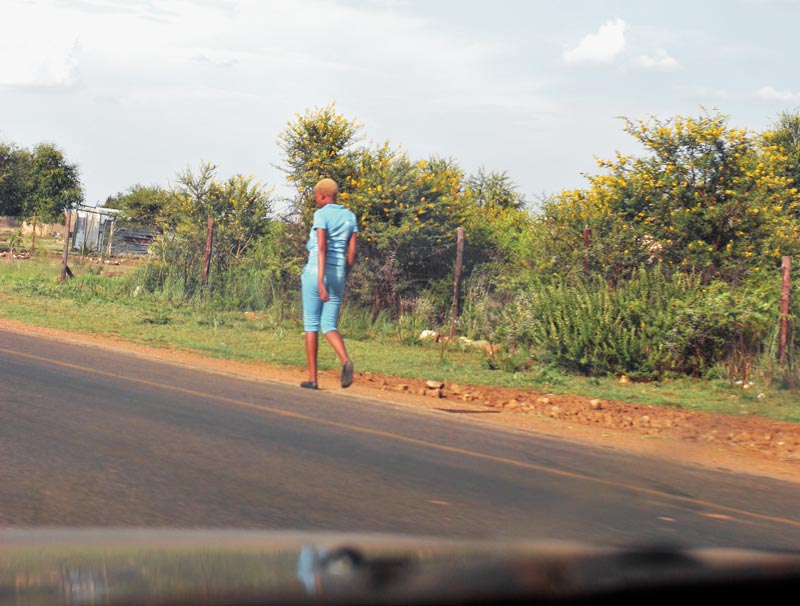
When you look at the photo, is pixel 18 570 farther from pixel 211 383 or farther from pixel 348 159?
pixel 348 159

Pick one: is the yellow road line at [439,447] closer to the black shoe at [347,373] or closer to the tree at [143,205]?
the black shoe at [347,373]

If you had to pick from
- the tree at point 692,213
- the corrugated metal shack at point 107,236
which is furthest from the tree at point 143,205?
the tree at point 692,213

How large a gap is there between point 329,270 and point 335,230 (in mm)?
407

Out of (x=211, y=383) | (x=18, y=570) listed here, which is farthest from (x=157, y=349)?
(x=18, y=570)

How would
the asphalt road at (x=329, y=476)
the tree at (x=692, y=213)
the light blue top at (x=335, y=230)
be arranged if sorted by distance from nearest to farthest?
the asphalt road at (x=329, y=476)
the light blue top at (x=335, y=230)
the tree at (x=692, y=213)

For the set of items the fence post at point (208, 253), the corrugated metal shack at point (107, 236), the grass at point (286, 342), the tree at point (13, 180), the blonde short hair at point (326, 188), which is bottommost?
the grass at point (286, 342)

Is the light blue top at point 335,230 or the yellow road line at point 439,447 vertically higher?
the light blue top at point 335,230

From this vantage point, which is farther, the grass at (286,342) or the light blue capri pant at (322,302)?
the grass at (286,342)

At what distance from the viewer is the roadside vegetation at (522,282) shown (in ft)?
43.9

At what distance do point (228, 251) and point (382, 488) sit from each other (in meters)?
17.2

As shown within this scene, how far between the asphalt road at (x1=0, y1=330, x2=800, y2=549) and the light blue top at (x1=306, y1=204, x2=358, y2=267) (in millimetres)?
1533

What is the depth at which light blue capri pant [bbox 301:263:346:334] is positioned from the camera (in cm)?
983

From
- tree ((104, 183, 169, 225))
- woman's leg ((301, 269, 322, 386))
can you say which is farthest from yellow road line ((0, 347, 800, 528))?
tree ((104, 183, 169, 225))

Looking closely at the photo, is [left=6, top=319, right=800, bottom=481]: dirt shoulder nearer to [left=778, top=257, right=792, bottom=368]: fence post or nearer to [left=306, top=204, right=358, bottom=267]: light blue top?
[left=306, top=204, right=358, bottom=267]: light blue top
